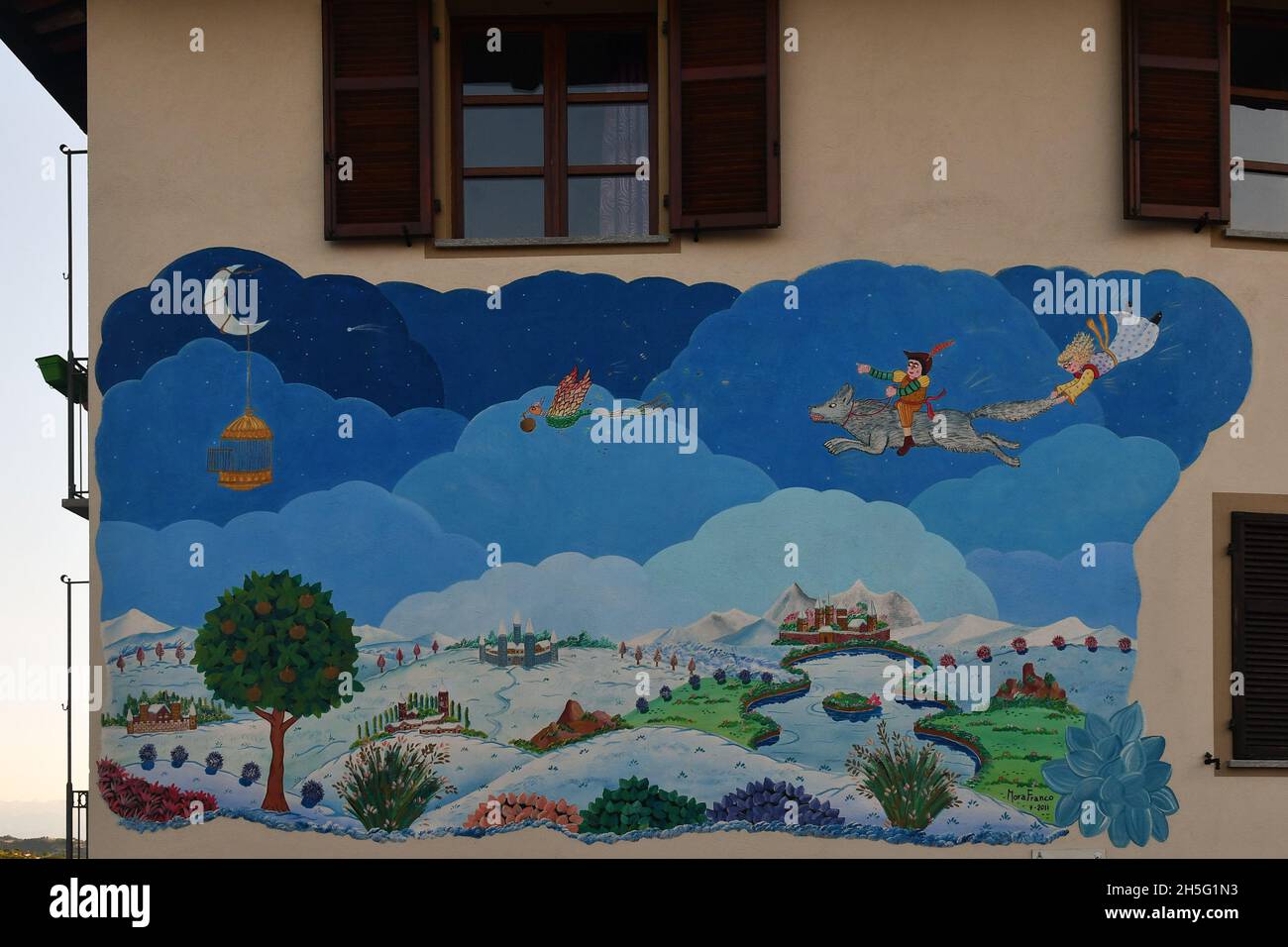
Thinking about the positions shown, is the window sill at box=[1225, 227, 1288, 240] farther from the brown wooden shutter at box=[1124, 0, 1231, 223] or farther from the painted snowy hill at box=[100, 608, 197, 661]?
the painted snowy hill at box=[100, 608, 197, 661]

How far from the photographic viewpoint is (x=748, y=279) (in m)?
9.95

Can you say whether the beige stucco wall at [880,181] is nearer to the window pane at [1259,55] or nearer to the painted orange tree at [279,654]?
the painted orange tree at [279,654]

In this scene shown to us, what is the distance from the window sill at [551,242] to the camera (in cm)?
998

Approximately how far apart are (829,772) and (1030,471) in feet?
7.02

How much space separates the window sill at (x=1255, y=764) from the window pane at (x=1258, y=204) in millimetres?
3274

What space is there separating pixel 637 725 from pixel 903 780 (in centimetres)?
158

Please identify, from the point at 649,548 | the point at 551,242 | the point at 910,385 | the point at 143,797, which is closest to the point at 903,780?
the point at 649,548

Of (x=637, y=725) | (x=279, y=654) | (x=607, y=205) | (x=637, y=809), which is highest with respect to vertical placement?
(x=607, y=205)

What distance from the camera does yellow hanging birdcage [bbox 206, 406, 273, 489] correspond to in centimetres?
994

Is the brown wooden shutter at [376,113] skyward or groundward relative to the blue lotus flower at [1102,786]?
skyward

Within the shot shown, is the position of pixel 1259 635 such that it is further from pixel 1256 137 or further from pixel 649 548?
pixel 649 548

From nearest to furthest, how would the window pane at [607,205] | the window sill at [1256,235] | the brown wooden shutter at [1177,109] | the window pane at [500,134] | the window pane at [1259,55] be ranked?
1. the brown wooden shutter at [1177,109]
2. the window sill at [1256,235]
3. the window pane at [607,205]
4. the window pane at [500,134]
5. the window pane at [1259,55]

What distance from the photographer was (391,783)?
971cm

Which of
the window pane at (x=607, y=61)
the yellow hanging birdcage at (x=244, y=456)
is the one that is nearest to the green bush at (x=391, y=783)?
the yellow hanging birdcage at (x=244, y=456)
